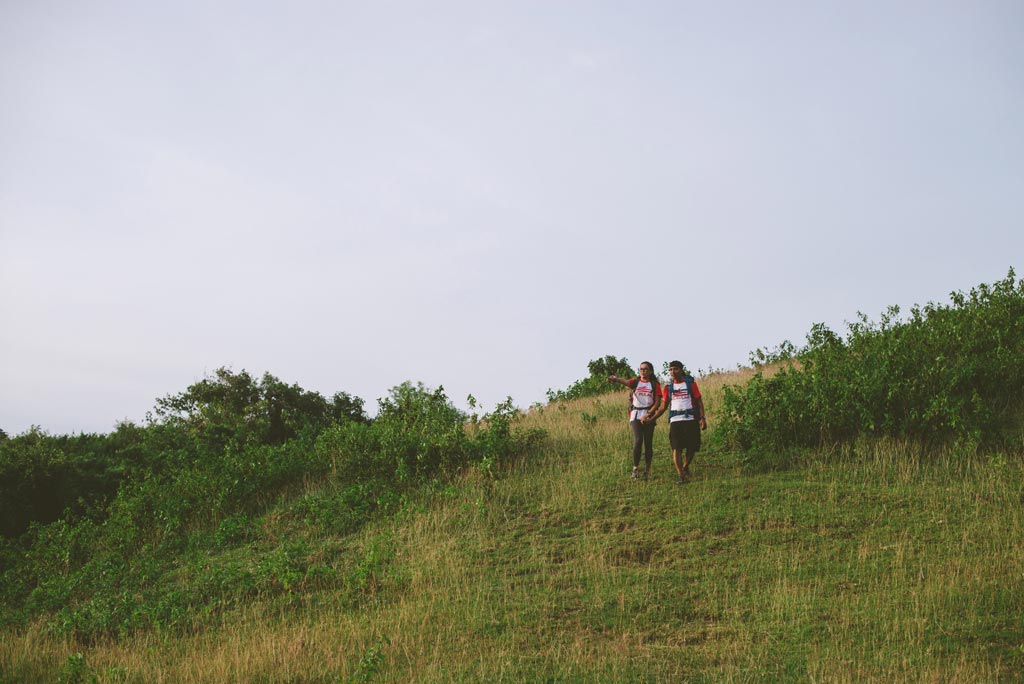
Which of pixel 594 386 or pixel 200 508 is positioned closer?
pixel 200 508

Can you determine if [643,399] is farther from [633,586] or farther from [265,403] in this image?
→ [265,403]

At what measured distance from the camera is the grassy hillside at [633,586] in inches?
320

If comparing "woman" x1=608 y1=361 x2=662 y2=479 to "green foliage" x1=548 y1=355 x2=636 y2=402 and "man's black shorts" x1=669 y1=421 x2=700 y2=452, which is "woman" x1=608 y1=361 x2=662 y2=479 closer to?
"man's black shorts" x1=669 y1=421 x2=700 y2=452

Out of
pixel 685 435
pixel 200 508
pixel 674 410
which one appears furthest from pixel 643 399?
pixel 200 508

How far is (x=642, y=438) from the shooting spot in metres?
13.7

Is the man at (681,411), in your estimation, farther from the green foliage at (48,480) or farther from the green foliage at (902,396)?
the green foliage at (48,480)

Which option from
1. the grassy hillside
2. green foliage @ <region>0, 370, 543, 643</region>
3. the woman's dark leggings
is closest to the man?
the woman's dark leggings

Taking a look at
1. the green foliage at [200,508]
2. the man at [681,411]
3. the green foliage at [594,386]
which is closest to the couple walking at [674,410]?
the man at [681,411]

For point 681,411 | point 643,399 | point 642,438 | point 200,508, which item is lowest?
point 200,508

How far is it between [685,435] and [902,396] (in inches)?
179

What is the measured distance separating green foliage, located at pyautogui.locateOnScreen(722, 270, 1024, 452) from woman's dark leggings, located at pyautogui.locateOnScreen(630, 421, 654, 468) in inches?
77.9

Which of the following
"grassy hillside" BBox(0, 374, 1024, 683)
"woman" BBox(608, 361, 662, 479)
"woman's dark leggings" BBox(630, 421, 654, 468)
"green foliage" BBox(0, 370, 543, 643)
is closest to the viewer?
"grassy hillside" BBox(0, 374, 1024, 683)

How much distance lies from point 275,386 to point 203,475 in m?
14.7

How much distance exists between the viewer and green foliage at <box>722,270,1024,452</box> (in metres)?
13.6
